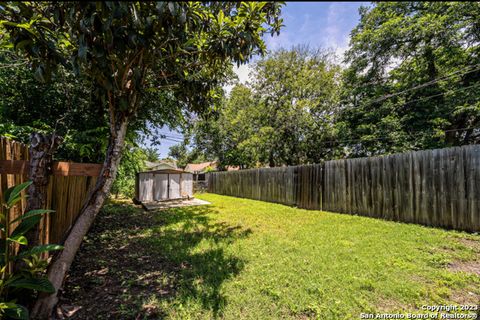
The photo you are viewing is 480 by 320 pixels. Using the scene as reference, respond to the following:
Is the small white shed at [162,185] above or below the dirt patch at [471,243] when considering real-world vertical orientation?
above

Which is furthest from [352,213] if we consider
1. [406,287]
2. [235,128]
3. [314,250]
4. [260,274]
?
[235,128]

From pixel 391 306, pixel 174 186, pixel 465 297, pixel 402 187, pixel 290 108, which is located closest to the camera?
pixel 391 306

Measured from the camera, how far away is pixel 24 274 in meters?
1.84

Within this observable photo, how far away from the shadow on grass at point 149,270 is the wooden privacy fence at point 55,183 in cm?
65

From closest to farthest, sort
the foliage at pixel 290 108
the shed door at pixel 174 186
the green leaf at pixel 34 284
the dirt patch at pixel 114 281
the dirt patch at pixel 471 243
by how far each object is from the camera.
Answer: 1. the green leaf at pixel 34 284
2. the dirt patch at pixel 114 281
3. the dirt patch at pixel 471 243
4. the shed door at pixel 174 186
5. the foliage at pixel 290 108

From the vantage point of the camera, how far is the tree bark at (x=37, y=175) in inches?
79.8

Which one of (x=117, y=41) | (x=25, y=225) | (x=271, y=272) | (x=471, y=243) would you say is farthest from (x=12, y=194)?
(x=471, y=243)

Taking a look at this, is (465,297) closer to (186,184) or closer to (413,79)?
(186,184)

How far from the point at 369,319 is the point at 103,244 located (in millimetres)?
4370

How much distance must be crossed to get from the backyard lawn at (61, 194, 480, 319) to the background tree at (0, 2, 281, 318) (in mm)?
877

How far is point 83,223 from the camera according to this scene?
235cm

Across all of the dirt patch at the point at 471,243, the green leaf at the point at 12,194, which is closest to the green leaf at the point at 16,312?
the green leaf at the point at 12,194

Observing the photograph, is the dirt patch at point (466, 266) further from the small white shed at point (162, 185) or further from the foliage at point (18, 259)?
the small white shed at point (162, 185)

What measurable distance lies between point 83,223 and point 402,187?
643 cm
